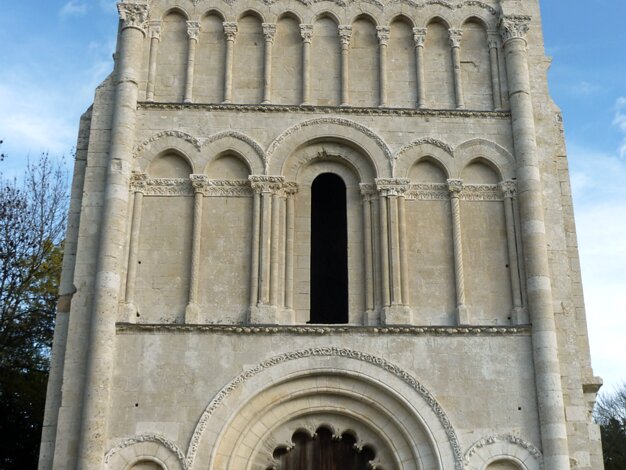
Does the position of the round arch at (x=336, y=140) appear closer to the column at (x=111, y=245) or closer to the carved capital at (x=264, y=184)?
the carved capital at (x=264, y=184)

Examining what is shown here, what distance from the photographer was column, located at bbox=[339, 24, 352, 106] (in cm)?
1661

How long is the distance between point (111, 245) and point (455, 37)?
792 centimetres

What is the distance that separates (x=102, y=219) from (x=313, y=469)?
5.67 metres

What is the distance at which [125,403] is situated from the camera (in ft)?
46.2

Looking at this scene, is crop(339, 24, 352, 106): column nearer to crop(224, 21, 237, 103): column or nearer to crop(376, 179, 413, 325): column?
crop(376, 179, 413, 325): column

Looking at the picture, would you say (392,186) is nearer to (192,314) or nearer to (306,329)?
(306,329)

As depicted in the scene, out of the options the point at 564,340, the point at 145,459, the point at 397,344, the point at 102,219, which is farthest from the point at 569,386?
the point at 102,219

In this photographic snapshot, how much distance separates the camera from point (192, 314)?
581 inches

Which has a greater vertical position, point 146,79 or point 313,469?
point 146,79

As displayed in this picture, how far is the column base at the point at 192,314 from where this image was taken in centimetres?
1470

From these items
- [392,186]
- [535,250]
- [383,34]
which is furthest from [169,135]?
[535,250]

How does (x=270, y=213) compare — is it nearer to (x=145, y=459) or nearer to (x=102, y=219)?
(x=102, y=219)

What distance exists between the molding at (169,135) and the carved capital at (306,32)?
10.1 feet

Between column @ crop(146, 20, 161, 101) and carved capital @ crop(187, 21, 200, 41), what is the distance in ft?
1.97
